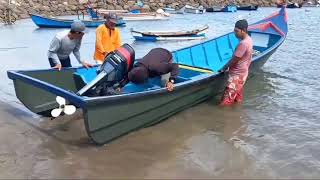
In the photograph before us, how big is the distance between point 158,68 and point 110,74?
0.87 m

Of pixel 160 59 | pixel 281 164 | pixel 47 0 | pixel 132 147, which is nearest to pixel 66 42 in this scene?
pixel 160 59

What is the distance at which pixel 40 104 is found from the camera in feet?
25.2

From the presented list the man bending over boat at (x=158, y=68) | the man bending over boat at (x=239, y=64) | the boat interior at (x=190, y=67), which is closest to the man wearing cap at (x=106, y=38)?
the boat interior at (x=190, y=67)

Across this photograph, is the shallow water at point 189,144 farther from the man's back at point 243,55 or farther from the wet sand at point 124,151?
the man's back at point 243,55

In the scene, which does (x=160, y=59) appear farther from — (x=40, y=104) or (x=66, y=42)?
(x=40, y=104)

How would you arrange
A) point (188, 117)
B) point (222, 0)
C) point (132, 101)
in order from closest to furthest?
point (132, 101) → point (188, 117) → point (222, 0)

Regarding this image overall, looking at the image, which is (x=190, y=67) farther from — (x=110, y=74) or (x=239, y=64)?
(x=110, y=74)

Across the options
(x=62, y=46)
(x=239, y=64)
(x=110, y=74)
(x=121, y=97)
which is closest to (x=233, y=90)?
(x=239, y=64)

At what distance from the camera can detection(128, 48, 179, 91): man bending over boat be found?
272 inches

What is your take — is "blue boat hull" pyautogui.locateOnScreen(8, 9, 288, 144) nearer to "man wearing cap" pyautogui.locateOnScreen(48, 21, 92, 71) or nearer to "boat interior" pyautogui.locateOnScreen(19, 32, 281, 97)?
"boat interior" pyautogui.locateOnScreen(19, 32, 281, 97)

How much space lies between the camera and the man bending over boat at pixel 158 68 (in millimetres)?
6910

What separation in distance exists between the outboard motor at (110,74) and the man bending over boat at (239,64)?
98.5 inches

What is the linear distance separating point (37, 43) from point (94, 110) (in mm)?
15914

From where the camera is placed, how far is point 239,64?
335 inches
